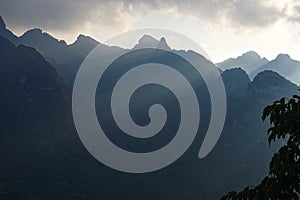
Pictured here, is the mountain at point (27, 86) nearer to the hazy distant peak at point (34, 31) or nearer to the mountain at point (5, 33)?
the mountain at point (5, 33)

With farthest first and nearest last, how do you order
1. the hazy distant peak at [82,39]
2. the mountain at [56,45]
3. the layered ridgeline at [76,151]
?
the hazy distant peak at [82,39]
the mountain at [56,45]
the layered ridgeline at [76,151]

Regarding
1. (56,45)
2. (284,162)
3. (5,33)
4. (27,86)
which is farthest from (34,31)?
(284,162)

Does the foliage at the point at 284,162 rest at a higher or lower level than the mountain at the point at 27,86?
lower

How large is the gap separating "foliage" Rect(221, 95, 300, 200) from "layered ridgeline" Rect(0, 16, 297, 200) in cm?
8200

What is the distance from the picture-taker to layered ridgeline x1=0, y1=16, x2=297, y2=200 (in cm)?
9656

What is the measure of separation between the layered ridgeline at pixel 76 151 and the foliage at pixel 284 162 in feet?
269

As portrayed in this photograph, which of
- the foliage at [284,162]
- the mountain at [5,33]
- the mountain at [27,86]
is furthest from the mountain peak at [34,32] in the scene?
the foliage at [284,162]

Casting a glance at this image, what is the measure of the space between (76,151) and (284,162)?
114 m

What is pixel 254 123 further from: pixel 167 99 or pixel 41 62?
pixel 41 62

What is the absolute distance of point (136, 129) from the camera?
5551 inches

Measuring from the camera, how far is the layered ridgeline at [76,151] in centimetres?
9656

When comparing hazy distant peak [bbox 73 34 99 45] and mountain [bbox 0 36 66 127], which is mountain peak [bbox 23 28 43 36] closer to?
hazy distant peak [bbox 73 34 99 45]

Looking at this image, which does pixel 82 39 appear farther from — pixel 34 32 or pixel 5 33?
pixel 5 33

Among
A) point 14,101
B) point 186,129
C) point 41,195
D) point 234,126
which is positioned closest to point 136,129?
point 186,129
